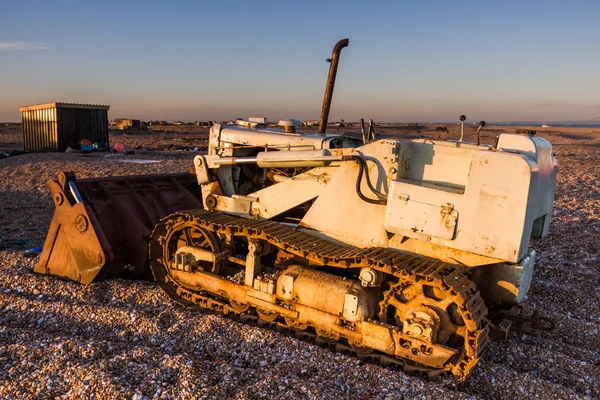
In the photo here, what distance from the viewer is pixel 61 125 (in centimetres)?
2806

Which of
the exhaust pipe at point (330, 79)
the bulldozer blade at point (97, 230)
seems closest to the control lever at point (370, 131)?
the exhaust pipe at point (330, 79)

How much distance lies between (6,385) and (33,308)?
2122 mm

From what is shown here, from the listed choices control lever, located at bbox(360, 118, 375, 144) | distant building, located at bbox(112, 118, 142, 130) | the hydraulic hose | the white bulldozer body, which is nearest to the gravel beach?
the white bulldozer body

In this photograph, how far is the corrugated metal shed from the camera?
91.8 feet

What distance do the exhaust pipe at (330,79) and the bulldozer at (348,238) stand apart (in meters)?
0.02

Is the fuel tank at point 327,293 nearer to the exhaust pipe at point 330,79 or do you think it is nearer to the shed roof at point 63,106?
the exhaust pipe at point 330,79

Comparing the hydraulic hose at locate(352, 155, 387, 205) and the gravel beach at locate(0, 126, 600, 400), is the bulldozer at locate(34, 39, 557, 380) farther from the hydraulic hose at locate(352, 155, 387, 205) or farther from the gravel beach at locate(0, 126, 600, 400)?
the gravel beach at locate(0, 126, 600, 400)

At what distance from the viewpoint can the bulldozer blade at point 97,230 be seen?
754 cm

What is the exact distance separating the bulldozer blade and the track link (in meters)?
0.69

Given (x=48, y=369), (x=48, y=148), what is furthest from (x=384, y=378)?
(x=48, y=148)

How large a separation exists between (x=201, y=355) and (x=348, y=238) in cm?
222

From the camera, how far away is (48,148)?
28.5m

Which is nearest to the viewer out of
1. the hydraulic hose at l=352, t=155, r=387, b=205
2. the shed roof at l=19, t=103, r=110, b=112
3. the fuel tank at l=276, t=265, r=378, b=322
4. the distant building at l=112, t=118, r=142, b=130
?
the fuel tank at l=276, t=265, r=378, b=322

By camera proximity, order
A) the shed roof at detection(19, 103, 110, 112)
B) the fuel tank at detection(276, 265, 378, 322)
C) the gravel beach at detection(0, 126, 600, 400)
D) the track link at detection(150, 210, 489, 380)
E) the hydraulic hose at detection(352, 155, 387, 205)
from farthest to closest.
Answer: the shed roof at detection(19, 103, 110, 112), the hydraulic hose at detection(352, 155, 387, 205), the fuel tank at detection(276, 265, 378, 322), the track link at detection(150, 210, 489, 380), the gravel beach at detection(0, 126, 600, 400)
